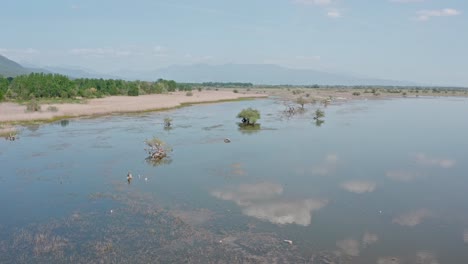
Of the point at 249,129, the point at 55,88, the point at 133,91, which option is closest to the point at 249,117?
the point at 249,129

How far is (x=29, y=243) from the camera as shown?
17812mm

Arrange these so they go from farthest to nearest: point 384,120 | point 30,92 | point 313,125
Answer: point 30,92
point 384,120
point 313,125

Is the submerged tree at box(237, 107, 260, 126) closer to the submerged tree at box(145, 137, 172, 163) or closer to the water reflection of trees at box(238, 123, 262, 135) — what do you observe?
the water reflection of trees at box(238, 123, 262, 135)

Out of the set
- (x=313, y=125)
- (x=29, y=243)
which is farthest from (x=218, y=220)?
(x=313, y=125)

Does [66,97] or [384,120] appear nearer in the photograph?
[384,120]

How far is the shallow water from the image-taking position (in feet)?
57.1

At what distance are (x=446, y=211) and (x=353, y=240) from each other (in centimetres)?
697

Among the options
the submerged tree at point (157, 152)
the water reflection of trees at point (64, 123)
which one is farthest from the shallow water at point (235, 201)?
the water reflection of trees at point (64, 123)

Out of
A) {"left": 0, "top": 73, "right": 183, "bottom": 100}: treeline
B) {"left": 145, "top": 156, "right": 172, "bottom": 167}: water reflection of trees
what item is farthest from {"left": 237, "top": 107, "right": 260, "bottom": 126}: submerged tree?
{"left": 0, "top": 73, "right": 183, "bottom": 100}: treeline

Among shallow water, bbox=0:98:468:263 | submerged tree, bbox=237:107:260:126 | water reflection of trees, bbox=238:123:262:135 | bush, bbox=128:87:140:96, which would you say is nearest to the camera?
shallow water, bbox=0:98:468:263

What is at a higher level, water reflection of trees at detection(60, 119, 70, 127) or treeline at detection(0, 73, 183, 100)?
treeline at detection(0, 73, 183, 100)

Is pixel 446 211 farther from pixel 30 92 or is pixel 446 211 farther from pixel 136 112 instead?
pixel 30 92

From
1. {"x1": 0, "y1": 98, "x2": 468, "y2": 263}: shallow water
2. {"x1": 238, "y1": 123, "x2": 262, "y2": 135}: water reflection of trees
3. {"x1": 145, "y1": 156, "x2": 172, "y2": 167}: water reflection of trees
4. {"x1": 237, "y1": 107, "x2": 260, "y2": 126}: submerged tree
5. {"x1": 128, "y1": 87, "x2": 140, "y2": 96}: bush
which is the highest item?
{"x1": 128, "y1": 87, "x2": 140, "y2": 96}: bush

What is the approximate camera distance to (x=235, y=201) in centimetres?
2339
